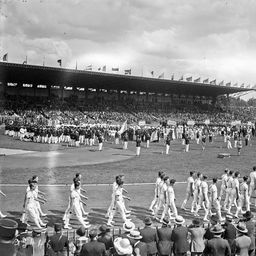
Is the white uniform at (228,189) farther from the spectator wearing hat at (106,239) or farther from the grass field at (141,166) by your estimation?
the spectator wearing hat at (106,239)

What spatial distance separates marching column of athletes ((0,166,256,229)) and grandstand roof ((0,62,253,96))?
38466 mm

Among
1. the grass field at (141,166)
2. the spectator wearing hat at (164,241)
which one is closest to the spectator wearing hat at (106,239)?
the spectator wearing hat at (164,241)

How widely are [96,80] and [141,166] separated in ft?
127

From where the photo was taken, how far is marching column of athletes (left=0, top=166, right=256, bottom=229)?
12.2m

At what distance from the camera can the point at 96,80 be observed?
61.9 metres

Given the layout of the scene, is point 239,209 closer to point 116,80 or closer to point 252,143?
point 252,143

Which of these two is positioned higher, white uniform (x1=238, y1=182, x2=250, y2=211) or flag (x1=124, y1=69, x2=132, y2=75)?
flag (x1=124, y1=69, x2=132, y2=75)

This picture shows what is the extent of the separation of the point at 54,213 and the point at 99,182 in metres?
5.93

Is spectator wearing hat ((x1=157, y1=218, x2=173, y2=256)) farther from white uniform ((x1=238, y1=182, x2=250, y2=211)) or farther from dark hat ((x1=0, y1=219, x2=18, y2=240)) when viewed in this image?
white uniform ((x1=238, y1=182, x2=250, y2=211))

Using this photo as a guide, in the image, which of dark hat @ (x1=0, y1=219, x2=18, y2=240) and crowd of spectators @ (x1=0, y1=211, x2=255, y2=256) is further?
crowd of spectators @ (x1=0, y1=211, x2=255, y2=256)

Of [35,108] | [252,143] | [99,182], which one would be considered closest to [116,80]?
[35,108]

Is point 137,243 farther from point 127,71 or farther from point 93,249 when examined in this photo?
point 127,71

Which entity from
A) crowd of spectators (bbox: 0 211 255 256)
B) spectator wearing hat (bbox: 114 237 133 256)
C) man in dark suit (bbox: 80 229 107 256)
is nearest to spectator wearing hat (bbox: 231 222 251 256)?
crowd of spectators (bbox: 0 211 255 256)

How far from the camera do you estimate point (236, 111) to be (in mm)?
84062
